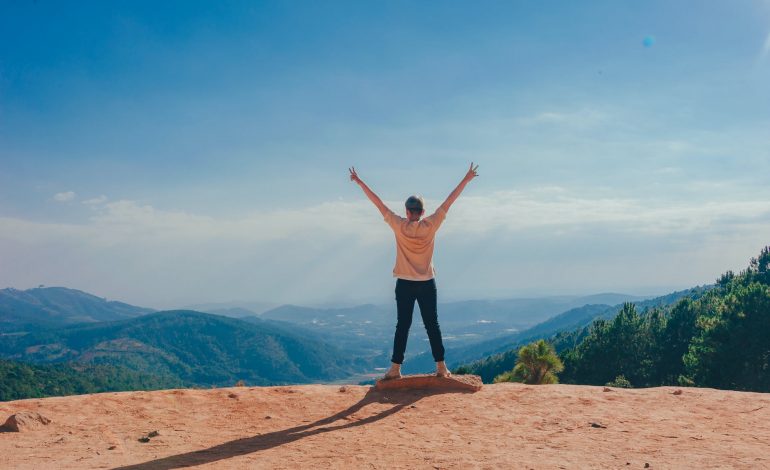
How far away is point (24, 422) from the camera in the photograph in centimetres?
756

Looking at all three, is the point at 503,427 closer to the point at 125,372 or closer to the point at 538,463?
the point at 538,463

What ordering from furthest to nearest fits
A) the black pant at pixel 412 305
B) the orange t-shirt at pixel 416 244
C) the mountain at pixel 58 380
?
the mountain at pixel 58 380, the black pant at pixel 412 305, the orange t-shirt at pixel 416 244

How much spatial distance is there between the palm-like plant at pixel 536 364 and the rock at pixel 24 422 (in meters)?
26.2

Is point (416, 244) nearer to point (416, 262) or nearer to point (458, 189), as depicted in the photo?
point (416, 262)

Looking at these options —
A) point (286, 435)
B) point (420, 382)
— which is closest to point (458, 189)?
point (420, 382)

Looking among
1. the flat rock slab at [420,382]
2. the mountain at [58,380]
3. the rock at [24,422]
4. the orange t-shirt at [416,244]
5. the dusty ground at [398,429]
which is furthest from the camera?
the mountain at [58,380]

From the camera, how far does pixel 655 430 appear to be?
277 inches

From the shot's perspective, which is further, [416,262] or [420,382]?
[420,382]

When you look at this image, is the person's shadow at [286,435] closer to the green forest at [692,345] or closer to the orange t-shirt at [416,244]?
the orange t-shirt at [416,244]

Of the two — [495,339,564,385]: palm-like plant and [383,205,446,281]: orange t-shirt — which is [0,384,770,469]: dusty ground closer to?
[383,205,446,281]: orange t-shirt

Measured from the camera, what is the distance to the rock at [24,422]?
7457 mm

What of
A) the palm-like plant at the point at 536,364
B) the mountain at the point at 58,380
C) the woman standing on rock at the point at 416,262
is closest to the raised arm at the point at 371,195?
the woman standing on rock at the point at 416,262

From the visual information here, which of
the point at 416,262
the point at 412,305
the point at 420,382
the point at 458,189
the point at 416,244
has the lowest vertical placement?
the point at 420,382

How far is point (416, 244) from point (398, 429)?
311 cm
